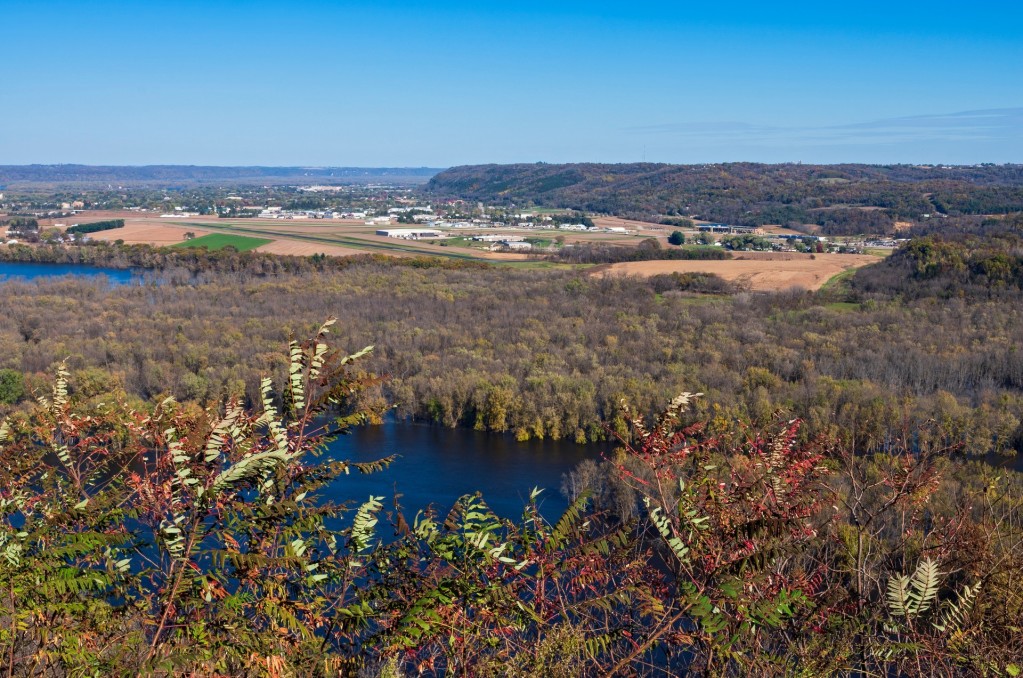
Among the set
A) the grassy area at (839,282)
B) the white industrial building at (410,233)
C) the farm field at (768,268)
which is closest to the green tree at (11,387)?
the farm field at (768,268)

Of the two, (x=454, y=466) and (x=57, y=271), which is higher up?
(x=57, y=271)

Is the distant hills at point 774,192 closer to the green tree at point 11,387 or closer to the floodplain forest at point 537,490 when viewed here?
the floodplain forest at point 537,490

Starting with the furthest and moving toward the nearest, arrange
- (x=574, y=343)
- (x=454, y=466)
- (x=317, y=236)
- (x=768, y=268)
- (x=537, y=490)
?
(x=317, y=236)
(x=768, y=268)
(x=574, y=343)
(x=454, y=466)
(x=537, y=490)

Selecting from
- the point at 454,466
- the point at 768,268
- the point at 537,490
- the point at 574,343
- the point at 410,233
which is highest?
the point at 537,490

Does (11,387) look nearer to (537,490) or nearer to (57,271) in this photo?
(537,490)

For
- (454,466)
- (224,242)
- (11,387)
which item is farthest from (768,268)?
(224,242)

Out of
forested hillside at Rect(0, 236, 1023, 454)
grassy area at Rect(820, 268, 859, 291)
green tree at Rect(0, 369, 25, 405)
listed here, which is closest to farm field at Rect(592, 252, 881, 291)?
grassy area at Rect(820, 268, 859, 291)

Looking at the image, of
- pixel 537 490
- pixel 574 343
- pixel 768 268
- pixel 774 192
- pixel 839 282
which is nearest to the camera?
pixel 537 490
